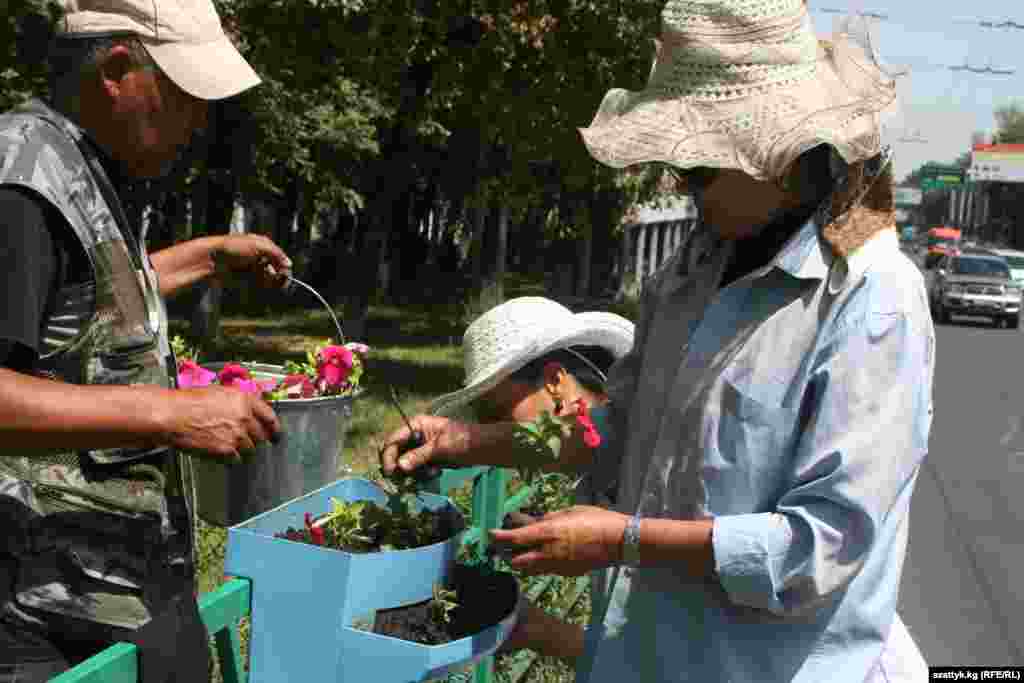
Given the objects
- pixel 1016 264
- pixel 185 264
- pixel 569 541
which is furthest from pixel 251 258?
pixel 1016 264

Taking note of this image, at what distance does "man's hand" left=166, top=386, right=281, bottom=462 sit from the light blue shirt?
25.6 inches

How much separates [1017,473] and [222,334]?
438 inches

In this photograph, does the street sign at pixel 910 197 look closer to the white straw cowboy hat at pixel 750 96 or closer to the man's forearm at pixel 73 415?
the white straw cowboy hat at pixel 750 96

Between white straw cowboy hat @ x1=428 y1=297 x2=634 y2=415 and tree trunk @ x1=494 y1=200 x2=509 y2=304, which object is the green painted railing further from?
tree trunk @ x1=494 y1=200 x2=509 y2=304

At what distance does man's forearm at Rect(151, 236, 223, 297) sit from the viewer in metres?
2.64

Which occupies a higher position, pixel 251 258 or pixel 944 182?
pixel 251 258

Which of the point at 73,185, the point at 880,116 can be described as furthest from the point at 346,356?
the point at 880,116

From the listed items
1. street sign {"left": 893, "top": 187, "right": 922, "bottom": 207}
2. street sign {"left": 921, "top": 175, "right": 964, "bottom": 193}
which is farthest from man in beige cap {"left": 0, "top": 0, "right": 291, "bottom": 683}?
street sign {"left": 893, "top": 187, "right": 922, "bottom": 207}

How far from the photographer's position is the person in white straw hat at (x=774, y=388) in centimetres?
181

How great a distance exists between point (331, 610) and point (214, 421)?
36 centimetres

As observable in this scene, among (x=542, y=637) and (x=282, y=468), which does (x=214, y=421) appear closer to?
(x=542, y=637)

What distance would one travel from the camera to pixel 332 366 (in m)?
2.99

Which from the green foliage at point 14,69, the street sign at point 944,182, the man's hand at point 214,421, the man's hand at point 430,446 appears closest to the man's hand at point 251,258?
the man's hand at point 430,446

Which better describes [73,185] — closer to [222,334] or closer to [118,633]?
[118,633]
